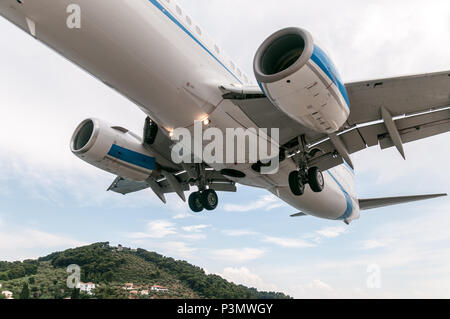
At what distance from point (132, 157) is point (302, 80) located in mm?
5943

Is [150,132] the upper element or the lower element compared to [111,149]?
upper

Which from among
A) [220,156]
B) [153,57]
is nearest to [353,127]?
[220,156]

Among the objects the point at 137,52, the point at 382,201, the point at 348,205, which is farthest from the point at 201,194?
the point at 382,201

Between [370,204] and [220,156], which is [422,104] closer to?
[220,156]

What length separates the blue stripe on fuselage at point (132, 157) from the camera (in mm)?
9523

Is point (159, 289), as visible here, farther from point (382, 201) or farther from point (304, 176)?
point (382, 201)

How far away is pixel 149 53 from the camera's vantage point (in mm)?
6543

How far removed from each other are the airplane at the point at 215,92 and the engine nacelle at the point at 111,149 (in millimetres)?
28

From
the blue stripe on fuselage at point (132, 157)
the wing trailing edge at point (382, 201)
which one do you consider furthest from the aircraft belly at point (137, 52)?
the wing trailing edge at point (382, 201)

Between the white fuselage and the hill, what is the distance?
4.78 metres

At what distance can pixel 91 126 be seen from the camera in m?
9.39

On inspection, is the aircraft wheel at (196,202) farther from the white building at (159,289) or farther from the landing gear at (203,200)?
the white building at (159,289)
